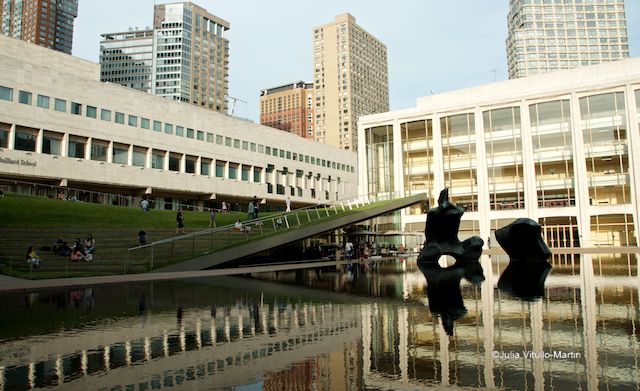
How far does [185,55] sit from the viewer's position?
151875 mm

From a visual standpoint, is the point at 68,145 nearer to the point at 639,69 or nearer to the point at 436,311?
the point at 436,311

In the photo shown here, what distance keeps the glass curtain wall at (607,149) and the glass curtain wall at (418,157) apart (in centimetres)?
1834

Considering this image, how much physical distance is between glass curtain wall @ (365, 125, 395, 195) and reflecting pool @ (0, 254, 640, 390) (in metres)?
52.2

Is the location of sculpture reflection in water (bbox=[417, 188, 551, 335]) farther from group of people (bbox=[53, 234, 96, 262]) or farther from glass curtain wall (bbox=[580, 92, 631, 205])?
glass curtain wall (bbox=[580, 92, 631, 205])

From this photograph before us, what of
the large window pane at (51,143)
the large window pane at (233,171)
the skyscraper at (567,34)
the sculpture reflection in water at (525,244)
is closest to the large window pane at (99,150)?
the large window pane at (51,143)

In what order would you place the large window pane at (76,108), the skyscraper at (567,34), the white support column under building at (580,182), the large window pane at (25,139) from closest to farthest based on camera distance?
the large window pane at (25,139) → the large window pane at (76,108) → the white support column under building at (580,182) → the skyscraper at (567,34)

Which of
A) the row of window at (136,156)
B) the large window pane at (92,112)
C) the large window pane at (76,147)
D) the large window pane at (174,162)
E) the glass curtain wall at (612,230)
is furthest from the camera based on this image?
the large window pane at (174,162)

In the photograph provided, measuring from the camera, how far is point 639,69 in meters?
56.2

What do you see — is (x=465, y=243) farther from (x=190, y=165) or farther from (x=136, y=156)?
(x=190, y=165)

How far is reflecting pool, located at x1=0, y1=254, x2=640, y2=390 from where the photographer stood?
201 inches

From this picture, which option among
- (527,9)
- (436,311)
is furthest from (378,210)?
(527,9)

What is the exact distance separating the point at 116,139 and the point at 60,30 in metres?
163

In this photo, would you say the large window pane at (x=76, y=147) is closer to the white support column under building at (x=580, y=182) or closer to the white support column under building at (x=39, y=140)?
the white support column under building at (x=39, y=140)

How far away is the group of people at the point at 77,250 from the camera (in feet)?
70.1
